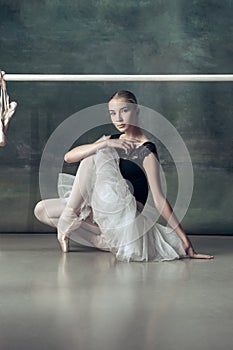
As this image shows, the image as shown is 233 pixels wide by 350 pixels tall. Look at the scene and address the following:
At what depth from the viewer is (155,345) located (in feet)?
9.20

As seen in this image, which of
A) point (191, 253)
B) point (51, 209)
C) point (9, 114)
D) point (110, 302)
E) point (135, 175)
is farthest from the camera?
point (51, 209)

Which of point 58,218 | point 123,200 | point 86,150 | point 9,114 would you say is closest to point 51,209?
point 58,218

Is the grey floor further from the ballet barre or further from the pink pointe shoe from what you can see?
the ballet barre

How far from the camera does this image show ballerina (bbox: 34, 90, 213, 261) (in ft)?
15.5

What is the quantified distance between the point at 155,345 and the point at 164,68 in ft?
11.3

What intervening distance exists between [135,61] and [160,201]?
160 centimetres

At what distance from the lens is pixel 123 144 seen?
4746mm

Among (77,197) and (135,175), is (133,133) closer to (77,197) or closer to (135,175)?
(135,175)

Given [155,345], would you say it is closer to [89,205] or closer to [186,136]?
[89,205]

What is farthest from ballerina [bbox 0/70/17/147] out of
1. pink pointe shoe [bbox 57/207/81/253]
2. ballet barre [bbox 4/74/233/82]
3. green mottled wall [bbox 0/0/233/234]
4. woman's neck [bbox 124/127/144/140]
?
green mottled wall [bbox 0/0/233/234]

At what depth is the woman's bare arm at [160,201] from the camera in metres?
4.72

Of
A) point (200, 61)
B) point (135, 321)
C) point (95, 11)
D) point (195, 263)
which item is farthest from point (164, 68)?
point (135, 321)

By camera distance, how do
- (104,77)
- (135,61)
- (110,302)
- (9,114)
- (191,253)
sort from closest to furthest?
(110,302) → (9,114) → (104,77) → (191,253) → (135,61)

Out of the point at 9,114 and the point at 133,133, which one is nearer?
the point at 9,114
